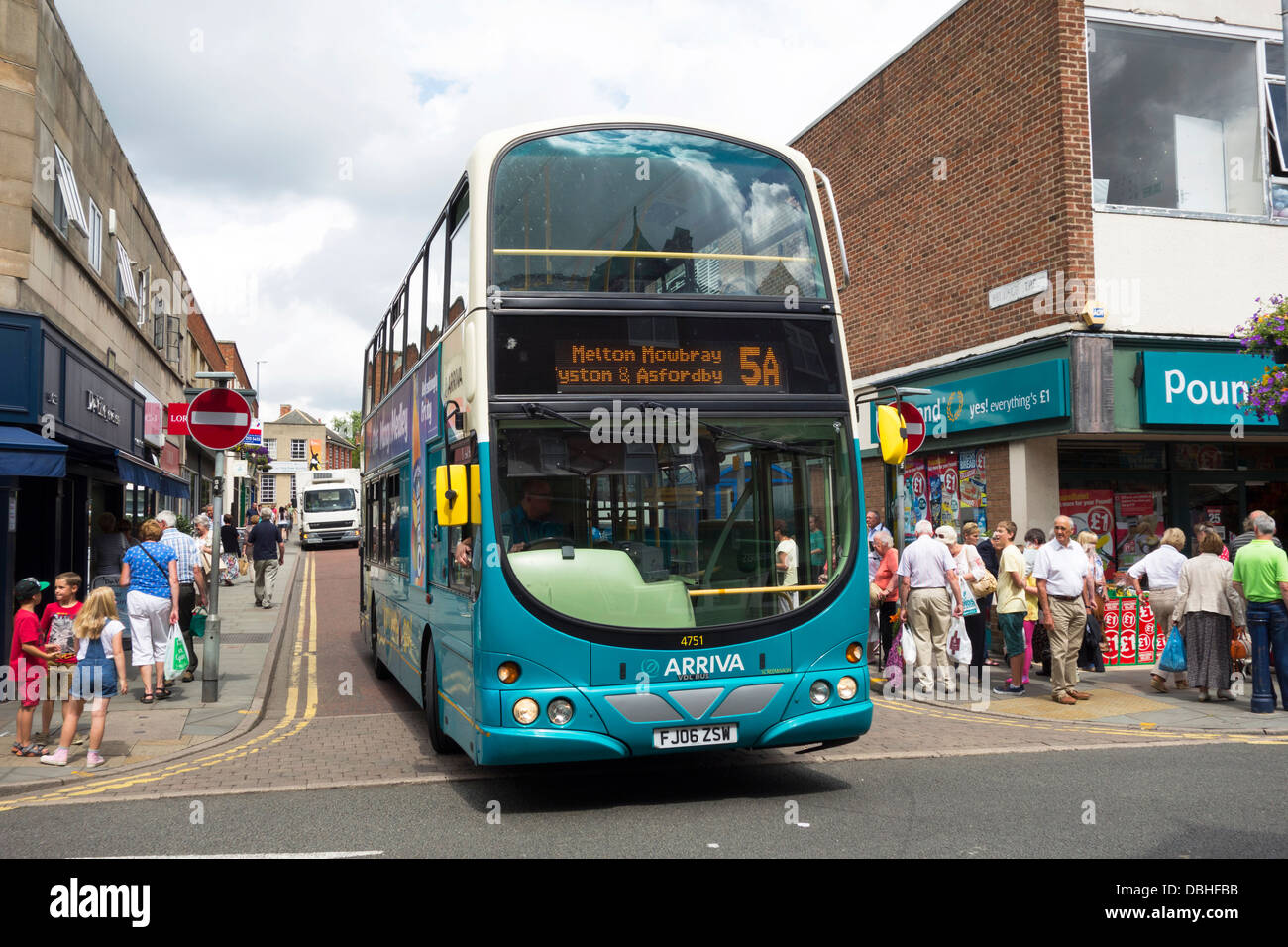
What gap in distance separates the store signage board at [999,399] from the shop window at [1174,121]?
8.45 feet

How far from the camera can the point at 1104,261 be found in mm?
13461

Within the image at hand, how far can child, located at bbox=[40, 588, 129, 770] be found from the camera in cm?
789

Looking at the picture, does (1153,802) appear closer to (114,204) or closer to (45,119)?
(45,119)

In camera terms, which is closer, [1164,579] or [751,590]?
[751,590]

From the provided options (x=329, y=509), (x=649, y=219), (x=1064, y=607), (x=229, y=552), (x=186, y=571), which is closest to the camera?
(x=649, y=219)

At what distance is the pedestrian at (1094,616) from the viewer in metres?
11.7

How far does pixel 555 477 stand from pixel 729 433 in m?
1.11

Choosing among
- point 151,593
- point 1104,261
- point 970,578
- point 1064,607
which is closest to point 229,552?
point 151,593

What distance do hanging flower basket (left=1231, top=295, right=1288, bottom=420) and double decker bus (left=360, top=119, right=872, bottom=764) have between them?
7455 mm

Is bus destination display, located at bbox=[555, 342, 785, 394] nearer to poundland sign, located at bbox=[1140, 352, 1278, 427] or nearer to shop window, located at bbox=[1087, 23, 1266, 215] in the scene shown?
poundland sign, located at bbox=[1140, 352, 1278, 427]

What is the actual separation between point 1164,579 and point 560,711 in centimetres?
823

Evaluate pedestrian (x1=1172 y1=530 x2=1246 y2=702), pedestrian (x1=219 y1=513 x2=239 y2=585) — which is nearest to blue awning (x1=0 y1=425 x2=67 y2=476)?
pedestrian (x1=1172 y1=530 x2=1246 y2=702)

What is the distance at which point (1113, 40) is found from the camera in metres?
14.0

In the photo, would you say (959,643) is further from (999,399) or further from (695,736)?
(695,736)
